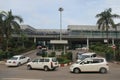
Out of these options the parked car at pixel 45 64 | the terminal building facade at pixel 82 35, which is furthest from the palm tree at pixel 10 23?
the terminal building facade at pixel 82 35

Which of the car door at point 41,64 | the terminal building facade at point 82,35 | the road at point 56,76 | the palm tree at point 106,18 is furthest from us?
the terminal building facade at point 82,35

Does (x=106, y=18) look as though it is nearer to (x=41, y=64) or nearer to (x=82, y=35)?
(x=41, y=64)

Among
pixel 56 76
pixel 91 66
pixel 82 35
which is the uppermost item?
pixel 82 35

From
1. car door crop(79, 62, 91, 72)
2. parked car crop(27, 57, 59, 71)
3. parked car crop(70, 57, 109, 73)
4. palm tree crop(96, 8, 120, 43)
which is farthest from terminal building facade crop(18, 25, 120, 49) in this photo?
car door crop(79, 62, 91, 72)

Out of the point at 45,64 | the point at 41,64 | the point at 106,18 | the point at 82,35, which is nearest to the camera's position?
the point at 45,64

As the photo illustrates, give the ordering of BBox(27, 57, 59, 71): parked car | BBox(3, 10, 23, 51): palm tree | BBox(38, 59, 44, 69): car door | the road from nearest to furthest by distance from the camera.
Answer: the road < BBox(27, 57, 59, 71): parked car < BBox(38, 59, 44, 69): car door < BBox(3, 10, 23, 51): palm tree

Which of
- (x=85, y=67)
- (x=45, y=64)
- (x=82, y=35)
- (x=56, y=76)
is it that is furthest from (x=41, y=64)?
(x=82, y=35)

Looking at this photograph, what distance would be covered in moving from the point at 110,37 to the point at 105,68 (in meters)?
75.5

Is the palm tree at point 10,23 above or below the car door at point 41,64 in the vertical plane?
above

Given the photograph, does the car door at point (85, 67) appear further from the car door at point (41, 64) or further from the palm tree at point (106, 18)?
the palm tree at point (106, 18)

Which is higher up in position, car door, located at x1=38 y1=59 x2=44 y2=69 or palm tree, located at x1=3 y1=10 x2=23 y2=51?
palm tree, located at x1=3 y1=10 x2=23 y2=51

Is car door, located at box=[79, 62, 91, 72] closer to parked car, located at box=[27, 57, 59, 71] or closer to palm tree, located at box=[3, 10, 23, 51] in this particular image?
parked car, located at box=[27, 57, 59, 71]

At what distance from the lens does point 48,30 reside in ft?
420

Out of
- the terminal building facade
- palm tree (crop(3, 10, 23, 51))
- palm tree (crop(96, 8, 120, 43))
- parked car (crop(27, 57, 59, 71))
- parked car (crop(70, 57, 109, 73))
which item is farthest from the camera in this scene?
the terminal building facade
